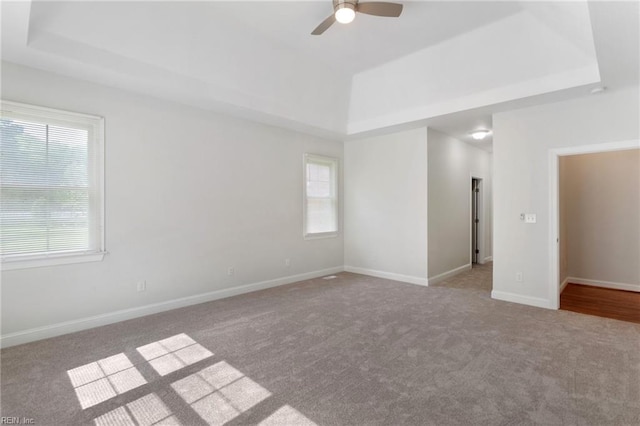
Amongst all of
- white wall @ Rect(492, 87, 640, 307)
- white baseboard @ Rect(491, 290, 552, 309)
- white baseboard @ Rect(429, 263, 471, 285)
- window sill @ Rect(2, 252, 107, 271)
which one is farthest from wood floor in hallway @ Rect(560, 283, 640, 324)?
window sill @ Rect(2, 252, 107, 271)

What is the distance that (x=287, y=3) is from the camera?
10.4ft

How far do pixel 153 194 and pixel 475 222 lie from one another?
6925 millimetres

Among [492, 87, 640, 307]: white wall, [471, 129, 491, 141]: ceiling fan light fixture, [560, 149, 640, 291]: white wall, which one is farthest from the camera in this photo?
[471, 129, 491, 141]: ceiling fan light fixture

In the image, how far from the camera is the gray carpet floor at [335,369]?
2.03 m

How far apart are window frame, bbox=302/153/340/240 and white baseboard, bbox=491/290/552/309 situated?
3.04m

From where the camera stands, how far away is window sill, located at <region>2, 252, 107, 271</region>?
3009mm

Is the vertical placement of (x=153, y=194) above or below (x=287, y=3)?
below

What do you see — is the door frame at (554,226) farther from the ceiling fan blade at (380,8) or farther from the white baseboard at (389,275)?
the ceiling fan blade at (380,8)

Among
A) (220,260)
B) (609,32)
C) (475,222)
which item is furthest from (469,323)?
(475,222)

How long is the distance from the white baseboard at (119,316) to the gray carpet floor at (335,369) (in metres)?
0.12

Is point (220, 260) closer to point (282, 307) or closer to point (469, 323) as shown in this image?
point (282, 307)

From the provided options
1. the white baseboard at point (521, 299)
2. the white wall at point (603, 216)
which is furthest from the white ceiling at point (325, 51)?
the white baseboard at point (521, 299)

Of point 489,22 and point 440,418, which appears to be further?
point 489,22

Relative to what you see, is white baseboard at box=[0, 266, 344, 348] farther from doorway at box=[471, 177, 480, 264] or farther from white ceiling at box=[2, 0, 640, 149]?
doorway at box=[471, 177, 480, 264]
